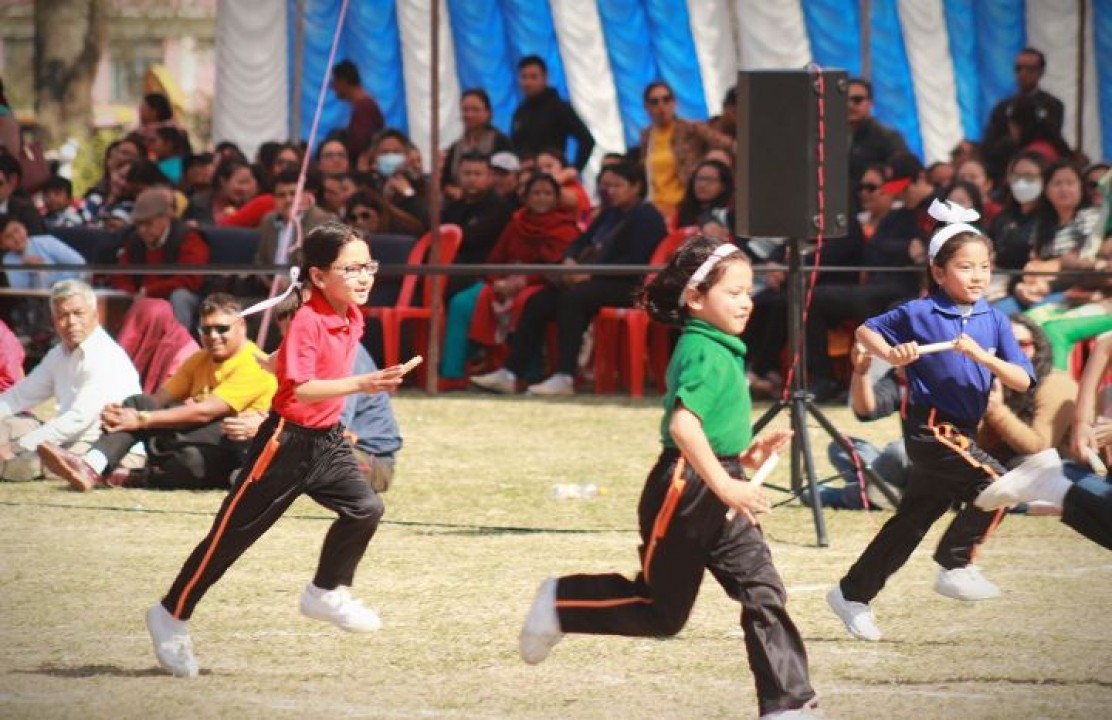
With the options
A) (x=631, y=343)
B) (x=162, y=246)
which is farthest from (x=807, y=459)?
(x=162, y=246)

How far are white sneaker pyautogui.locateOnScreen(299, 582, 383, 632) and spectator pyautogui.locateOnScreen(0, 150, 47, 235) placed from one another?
9.41 m

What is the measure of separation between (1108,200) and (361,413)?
4.81 m

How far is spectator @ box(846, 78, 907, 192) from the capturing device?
15.5 m

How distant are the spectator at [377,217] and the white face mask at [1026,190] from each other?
420 cm

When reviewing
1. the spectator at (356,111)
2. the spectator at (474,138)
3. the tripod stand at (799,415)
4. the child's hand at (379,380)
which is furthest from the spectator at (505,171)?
the child's hand at (379,380)

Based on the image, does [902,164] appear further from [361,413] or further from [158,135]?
[158,135]

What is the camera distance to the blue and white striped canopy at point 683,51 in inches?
851

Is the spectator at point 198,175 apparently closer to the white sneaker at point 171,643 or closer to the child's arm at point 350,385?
the child's arm at point 350,385

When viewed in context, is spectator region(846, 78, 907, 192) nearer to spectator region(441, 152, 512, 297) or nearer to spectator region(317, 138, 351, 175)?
A: spectator region(441, 152, 512, 297)

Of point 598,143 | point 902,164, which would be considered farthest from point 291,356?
point 598,143

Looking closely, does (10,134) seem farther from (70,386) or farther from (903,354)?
(903,354)

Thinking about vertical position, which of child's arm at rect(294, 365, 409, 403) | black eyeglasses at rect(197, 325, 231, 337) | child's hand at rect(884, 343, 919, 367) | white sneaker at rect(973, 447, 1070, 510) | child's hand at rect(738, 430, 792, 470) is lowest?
white sneaker at rect(973, 447, 1070, 510)

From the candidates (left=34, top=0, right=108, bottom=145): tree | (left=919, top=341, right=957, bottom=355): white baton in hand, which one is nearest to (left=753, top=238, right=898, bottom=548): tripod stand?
(left=919, top=341, right=957, bottom=355): white baton in hand

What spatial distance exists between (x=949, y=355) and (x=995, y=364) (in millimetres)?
273
